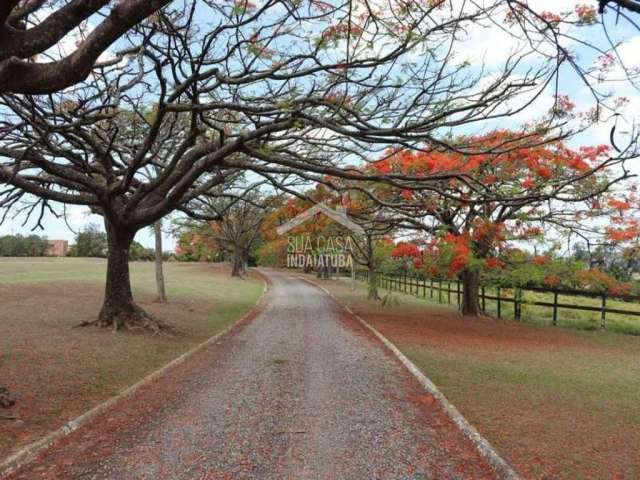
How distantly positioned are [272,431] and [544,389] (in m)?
4.54

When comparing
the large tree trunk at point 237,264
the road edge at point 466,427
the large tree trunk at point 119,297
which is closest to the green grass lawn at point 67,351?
the large tree trunk at point 119,297

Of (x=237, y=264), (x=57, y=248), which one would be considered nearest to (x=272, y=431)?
(x=237, y=264)

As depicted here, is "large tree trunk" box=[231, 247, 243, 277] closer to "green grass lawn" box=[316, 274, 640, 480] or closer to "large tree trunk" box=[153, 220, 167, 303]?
"large tree trunk" box=[153, 220, 167, 303]

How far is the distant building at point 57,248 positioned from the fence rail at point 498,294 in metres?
50.1

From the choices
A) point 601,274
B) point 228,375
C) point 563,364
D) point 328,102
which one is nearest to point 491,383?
point 563,364

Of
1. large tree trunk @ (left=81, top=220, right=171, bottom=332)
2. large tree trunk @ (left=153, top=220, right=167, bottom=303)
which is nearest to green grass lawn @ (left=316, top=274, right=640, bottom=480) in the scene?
large tree trunk @ (left=81, top=220, right=171, bottom=332)

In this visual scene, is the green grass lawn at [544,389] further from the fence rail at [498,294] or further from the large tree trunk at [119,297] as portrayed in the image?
the large tree trunk at [119,297]

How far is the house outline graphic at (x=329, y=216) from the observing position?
20.0m

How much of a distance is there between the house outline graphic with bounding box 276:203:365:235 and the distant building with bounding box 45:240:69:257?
56.3m

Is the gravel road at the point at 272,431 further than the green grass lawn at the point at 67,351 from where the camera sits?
No

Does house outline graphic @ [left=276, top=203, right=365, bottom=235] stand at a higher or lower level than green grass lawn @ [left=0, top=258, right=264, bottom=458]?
higher

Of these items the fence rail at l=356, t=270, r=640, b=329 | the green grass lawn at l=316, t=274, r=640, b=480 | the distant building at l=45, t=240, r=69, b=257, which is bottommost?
the green grass lawn at l=316, t=274, r=640, b=480

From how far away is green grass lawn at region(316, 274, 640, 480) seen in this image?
482cm

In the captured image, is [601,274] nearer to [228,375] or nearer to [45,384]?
[228,375]
